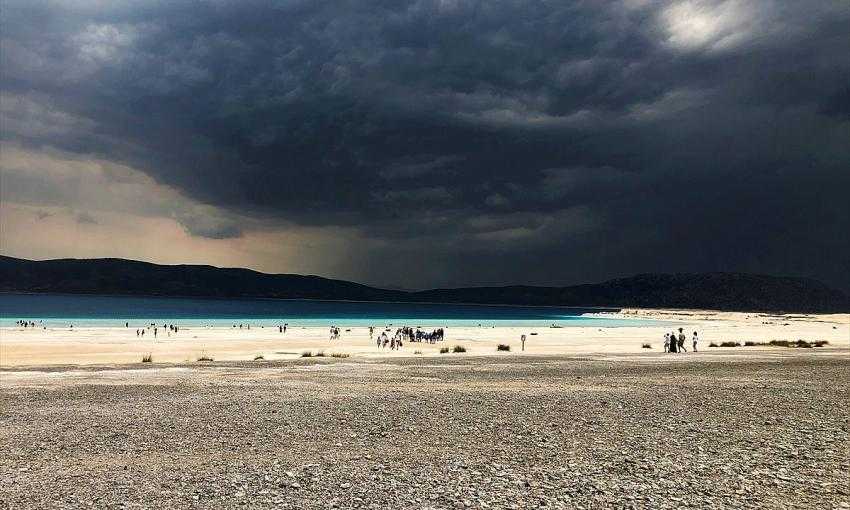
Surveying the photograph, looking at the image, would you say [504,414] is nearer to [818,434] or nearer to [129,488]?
[818,434]

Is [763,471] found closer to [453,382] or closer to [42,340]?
[453,382]

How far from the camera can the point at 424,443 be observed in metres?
13.1

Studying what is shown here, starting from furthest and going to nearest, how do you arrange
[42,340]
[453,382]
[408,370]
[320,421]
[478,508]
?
1. [42,340]
2. [408,370]
3. [453,382]
4. [320,421]
5. [478,508]

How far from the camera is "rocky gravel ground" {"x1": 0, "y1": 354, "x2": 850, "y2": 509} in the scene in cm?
959

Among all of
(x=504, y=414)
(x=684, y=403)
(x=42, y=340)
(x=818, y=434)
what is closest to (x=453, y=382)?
(x=504, y=414)

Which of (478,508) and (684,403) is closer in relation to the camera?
(478,508)

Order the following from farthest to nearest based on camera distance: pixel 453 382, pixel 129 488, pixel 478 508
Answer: pixel 453 382
pixel 129 488
pixel 478 508

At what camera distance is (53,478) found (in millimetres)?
10492

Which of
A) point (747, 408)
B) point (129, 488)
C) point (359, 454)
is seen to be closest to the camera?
point (129, 488)

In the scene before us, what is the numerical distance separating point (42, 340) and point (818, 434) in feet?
225

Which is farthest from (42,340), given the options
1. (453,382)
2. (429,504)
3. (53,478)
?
(429,504)

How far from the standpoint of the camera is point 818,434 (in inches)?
Result: 547

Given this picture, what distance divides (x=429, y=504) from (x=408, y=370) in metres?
19.5

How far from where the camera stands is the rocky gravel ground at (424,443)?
959 centimetres
